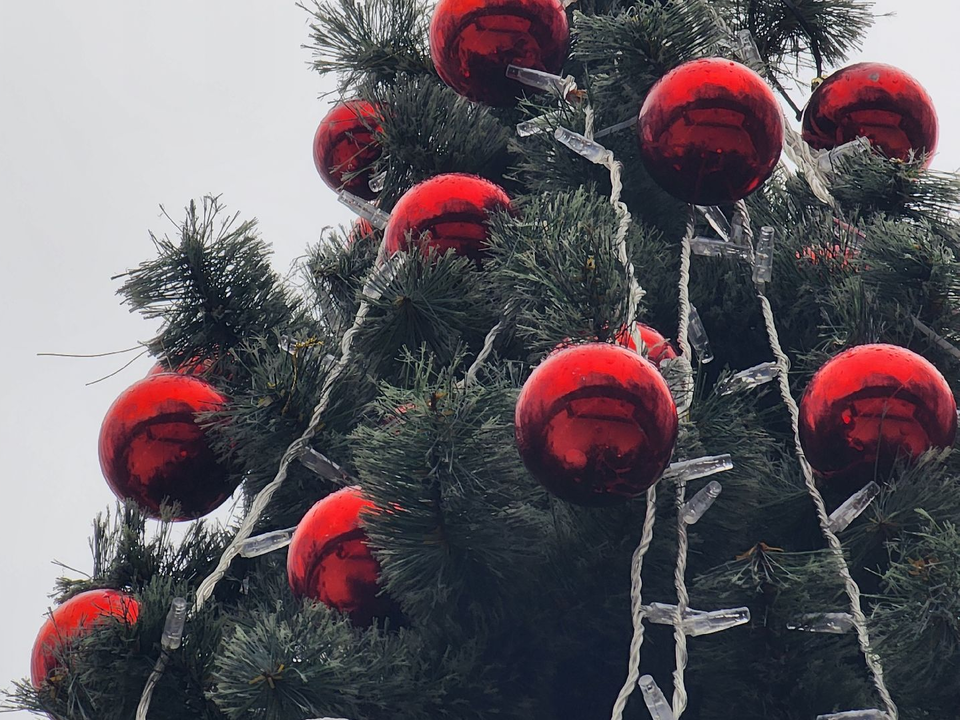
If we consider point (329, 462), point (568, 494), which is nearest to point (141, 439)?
point (329, 462)

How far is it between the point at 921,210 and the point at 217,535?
117cm

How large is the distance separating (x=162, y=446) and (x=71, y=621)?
29 cm

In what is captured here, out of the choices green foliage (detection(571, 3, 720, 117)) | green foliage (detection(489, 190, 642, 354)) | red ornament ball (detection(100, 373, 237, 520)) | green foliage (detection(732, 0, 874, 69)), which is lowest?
red ornament ball (detection(100, 373, 237, 520))

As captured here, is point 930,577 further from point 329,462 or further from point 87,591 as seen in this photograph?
point 87,591

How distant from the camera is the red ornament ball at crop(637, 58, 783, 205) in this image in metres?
1.75

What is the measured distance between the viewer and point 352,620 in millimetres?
1665

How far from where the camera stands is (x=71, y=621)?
1.72 meters

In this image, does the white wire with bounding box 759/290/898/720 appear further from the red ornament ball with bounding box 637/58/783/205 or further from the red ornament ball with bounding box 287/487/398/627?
the red ornament ball with bounding box 287/487/398/627

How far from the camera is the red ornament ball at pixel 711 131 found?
1.75 m

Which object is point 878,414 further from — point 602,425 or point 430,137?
point 430,137

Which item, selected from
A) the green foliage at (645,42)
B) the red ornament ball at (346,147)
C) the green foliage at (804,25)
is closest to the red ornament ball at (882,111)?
the green foliage at (804,25)

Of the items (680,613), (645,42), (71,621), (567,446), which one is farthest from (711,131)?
(71,621)

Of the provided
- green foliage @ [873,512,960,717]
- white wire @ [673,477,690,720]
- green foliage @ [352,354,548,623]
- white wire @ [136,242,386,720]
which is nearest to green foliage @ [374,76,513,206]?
white wire @ [136,242,386,720]

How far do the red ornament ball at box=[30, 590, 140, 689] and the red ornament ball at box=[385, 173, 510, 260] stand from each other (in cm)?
64
